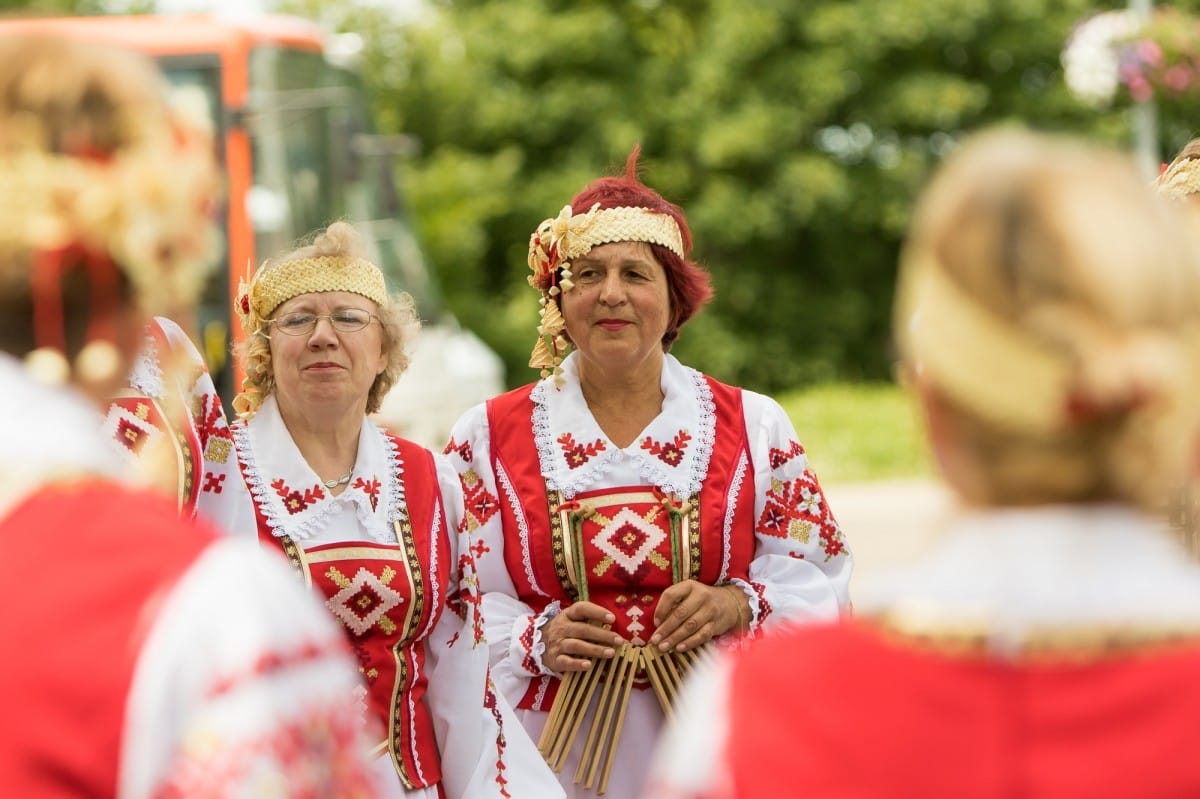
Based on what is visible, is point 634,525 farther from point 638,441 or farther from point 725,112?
point 725,112

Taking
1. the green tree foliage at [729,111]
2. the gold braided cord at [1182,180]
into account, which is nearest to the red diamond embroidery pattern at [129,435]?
the gold braided cord at [1182,180]

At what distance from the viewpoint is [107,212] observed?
1450 mm

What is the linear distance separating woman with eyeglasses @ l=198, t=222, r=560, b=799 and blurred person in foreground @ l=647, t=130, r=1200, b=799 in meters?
1.93

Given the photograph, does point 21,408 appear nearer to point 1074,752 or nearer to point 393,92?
point 1074,752

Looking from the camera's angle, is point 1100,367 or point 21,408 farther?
point 21,408

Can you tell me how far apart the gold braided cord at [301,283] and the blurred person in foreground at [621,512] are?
426 mm

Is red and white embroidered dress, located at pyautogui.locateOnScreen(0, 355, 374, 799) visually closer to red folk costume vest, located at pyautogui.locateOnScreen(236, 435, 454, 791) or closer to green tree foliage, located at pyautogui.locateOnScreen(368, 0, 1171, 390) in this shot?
red folk costume vest, located at pyautogui.locateOnScreen(236, 435, 454, 791)

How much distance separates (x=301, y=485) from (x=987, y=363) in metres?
2.22

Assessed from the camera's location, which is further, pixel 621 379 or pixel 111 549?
pixel 621 379

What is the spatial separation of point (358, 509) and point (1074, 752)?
7.19 ft

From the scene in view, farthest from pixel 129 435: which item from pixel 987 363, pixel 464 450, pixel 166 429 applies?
pixel 987 363

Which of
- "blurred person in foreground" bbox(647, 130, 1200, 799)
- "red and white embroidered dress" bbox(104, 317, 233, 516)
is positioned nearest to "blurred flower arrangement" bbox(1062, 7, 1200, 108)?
"red and white embroidered dress" bbox(104, 317, 233, 516)

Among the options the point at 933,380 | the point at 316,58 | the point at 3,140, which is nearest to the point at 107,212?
the point at 3,140

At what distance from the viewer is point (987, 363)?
1332 millimetres
